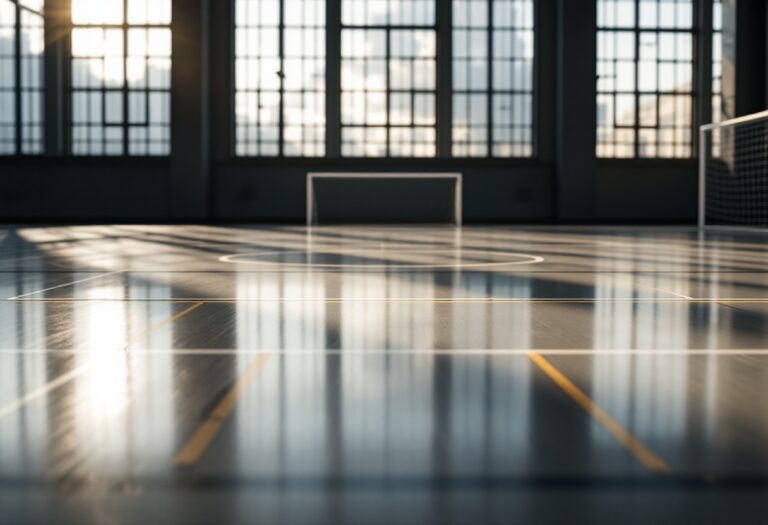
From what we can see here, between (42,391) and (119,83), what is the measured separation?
37.9 m

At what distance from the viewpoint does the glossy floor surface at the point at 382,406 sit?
3006 millimetres

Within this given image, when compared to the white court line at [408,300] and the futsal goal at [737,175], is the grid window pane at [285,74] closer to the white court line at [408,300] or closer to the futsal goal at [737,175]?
the futsal goal at [737,175]

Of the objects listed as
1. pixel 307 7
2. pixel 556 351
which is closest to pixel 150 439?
pixel 556 351

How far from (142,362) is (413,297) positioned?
4278mm

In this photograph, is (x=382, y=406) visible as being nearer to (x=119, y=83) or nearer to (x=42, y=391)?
(x=42, y=391)

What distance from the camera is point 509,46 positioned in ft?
135

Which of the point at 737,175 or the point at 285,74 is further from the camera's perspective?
the point at 285,74

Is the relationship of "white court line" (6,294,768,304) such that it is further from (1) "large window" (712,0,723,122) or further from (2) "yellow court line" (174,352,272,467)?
(1) "large window" (712,0,723,122)

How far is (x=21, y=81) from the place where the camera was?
131ft

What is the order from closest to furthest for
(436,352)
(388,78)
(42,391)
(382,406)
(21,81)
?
1. (382,406)
2. (42,391)
3. (436,352)
4. (21,81)
5. (388,78)

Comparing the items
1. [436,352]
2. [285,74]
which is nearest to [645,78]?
[285,74]

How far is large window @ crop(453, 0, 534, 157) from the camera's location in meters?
40.8

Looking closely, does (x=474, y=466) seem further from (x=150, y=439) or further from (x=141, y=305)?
(x=141, y=305)

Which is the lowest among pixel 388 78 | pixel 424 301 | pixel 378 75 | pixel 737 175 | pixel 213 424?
pixel 213 424
